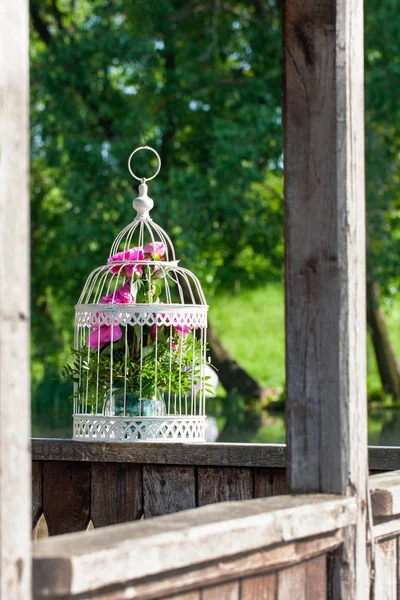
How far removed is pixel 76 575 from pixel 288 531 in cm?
57

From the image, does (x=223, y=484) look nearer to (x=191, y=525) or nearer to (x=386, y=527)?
(x=386, y=527)

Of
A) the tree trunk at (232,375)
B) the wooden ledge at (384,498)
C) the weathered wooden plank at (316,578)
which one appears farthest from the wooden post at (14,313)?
the tree trunk at (232,375)

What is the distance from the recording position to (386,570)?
102 inches

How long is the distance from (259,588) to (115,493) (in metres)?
1.46

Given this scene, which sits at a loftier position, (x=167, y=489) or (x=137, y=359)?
(x=137, y=359)

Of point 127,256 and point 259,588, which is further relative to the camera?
point 127,256

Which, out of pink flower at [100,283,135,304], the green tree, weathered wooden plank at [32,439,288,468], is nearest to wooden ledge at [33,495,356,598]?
weathered wooden plank at [32,439,288,468]

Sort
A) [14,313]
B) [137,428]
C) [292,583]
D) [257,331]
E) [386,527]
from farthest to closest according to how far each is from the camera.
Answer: [257,331]
[137,428]
[386,527]
[292,583]
[14,313]

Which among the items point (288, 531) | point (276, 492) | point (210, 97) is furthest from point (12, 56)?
point (210, 97)

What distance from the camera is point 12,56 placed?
5.22ft

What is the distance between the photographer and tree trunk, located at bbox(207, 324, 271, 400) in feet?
48.1

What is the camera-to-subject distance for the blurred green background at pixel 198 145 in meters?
12.0

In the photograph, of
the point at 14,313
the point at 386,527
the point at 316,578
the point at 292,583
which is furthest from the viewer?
the point at 386,527

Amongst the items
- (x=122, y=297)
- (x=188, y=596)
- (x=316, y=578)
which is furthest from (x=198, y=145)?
(x=188, y=596)
